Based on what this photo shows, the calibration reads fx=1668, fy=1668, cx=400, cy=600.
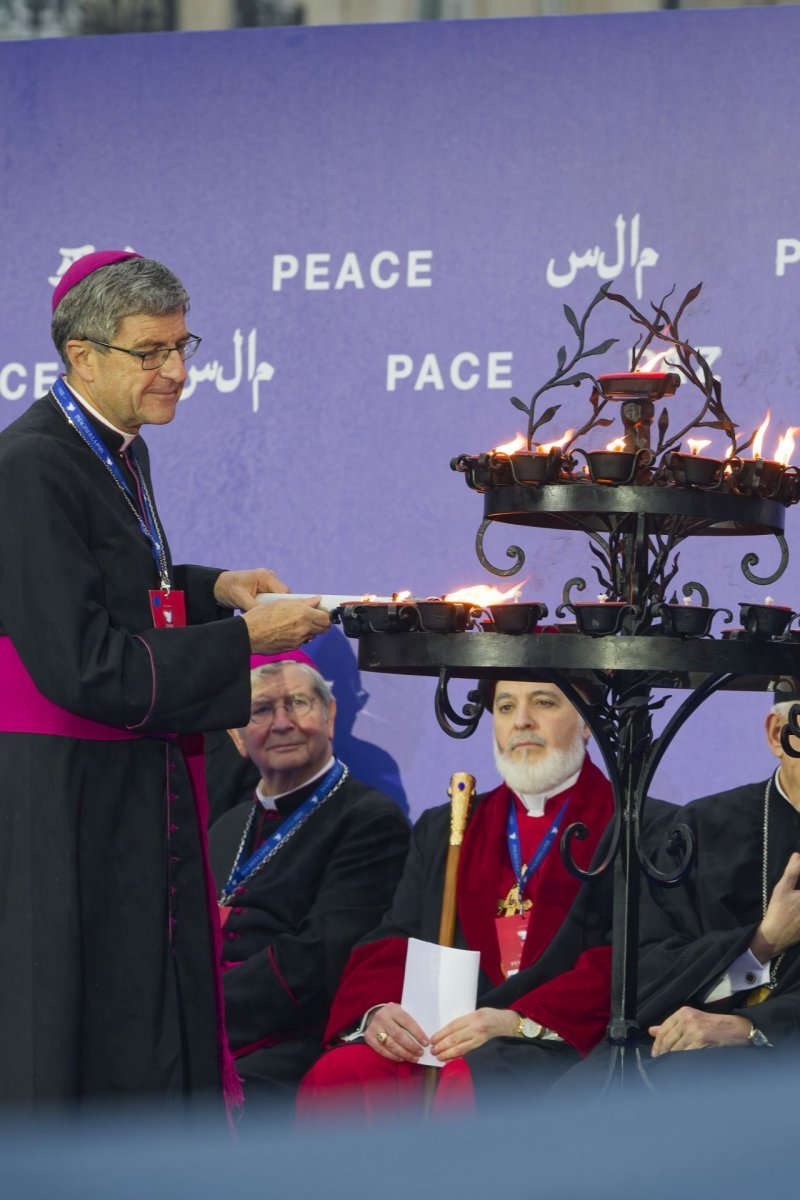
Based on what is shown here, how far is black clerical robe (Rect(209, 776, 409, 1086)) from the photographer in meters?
4.56

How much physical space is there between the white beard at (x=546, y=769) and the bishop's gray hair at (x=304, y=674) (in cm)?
89

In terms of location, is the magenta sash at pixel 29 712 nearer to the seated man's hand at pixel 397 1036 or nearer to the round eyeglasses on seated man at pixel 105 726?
the round eyeglasses on seated man at pixel 105 726

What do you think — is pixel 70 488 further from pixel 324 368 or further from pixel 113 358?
pixel 324 368

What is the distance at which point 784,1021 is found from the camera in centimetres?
374

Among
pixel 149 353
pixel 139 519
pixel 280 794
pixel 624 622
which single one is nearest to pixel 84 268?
pixel 149 353

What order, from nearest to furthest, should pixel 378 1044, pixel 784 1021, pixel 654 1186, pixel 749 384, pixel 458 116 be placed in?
pixel 654 1186 → pixel 784 1021 → pixel 378 1044 → pixel 749 384 → pixel 458 116

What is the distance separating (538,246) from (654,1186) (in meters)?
5.12

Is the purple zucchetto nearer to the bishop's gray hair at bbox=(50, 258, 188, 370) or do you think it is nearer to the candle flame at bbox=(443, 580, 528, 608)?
the bishop's gray hair at bbox=(50, 258, 188, 370)

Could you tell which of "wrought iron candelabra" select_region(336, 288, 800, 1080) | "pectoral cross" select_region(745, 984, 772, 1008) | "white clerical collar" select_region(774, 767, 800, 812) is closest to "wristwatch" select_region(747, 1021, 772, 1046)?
"pectoral cross" select_region(745, 984, 772, 1008)

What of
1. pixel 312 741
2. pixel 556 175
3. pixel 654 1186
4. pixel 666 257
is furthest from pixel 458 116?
pixel 654 1186

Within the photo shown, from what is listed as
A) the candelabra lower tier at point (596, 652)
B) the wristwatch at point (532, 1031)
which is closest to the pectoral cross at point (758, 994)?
the wristwatch at point (532, 1031)

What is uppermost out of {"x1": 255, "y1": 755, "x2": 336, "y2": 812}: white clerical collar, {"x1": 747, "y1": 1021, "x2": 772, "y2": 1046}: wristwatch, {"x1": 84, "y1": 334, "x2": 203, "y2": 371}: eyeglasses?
{"x1": 84, "y1": 334, "x2": 203, "y2": 371}: eyeglasses

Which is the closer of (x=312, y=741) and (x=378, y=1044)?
(x=378, y=1044)

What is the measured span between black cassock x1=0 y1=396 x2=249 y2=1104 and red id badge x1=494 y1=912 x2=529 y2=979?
1.56 meters
